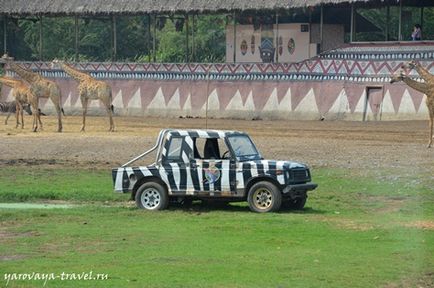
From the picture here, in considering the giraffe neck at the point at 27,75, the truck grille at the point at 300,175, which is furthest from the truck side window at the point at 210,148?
the giraffe neck at the point at 27,75

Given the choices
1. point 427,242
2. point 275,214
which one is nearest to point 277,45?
point 275,214

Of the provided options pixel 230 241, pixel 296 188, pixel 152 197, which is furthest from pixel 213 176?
pixel 230 241

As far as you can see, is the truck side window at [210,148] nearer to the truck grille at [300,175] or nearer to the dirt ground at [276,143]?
the truck grille at [300,175]

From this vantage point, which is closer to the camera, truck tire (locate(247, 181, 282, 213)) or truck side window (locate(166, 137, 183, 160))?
truck tire (locate(247, 181, 282, 213))

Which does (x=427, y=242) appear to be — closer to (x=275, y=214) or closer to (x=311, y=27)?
(x=275, y=214)

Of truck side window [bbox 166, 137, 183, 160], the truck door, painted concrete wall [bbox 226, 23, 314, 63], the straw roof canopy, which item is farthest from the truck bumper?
painted concrete wall [bbox 226, 23, 314, 63]

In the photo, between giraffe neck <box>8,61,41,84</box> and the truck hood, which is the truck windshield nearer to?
the truck hood

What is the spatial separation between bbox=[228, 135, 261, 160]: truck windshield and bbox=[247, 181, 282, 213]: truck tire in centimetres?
74

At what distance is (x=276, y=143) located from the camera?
114 feet

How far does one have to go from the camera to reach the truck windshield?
70.7 ft

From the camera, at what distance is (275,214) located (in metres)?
20.8

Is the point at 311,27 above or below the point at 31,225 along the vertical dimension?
above

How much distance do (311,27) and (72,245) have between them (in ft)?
110

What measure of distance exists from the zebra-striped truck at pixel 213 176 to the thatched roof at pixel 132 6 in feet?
78.2
